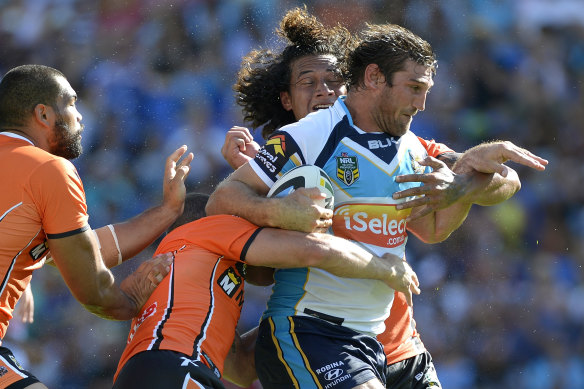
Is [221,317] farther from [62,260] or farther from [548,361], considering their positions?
[548,361]

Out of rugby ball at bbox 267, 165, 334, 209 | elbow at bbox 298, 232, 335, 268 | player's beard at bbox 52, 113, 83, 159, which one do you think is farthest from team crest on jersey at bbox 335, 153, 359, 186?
player's beard at bbox 52, 113, 83, 159

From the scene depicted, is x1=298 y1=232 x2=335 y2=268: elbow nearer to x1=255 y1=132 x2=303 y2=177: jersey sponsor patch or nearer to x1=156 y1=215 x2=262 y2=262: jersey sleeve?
x1=156 y1=215 x2=262 y2=262: jersey sleeve

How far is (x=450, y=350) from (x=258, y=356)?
362 centimetres

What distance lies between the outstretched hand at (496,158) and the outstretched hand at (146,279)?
155cm

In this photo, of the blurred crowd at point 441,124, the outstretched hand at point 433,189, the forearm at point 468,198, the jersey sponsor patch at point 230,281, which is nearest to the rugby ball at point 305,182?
the outstretched hand at point 433,189

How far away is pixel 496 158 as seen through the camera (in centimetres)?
371

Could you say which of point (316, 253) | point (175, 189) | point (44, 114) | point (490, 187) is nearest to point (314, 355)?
point (316, 253)

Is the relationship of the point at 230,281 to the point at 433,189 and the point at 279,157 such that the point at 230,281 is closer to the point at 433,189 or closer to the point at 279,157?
the point at 279,157

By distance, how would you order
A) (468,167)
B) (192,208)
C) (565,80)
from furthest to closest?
(565,80)
(192,208)
(468,167)

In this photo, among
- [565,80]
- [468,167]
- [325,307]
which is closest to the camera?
[325,307]

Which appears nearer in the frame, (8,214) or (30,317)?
(8,214)

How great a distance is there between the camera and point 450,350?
6.83m

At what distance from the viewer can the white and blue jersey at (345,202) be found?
11.6 feet

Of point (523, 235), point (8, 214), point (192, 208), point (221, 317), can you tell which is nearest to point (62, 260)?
point (8, 214)
